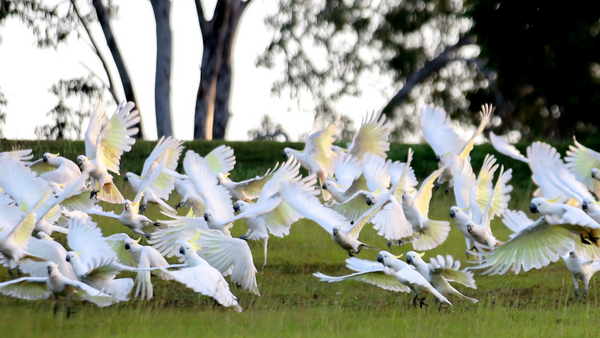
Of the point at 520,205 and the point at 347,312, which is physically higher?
the point at 520,205

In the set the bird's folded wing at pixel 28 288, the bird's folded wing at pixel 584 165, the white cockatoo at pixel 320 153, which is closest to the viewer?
the bird's folded wing at pixel 28 288

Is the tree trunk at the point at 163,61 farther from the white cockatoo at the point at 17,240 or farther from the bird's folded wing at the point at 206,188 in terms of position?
the white cockatoo at the point at 17,240

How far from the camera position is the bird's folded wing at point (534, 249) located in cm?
572

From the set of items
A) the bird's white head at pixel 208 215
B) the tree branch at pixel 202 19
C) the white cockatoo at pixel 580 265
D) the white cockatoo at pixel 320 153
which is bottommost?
the white cockatoo at pixel 580 265

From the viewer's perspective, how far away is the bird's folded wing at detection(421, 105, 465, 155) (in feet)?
27.7

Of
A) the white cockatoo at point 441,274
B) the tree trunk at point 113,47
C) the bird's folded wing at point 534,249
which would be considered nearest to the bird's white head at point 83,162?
the white cockatoo at point 441,274

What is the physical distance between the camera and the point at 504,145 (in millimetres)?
7523

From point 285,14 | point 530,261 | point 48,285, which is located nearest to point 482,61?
point 285,14

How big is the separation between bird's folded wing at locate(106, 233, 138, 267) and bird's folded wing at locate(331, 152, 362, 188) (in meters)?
2.75

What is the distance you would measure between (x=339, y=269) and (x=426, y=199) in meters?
1.30

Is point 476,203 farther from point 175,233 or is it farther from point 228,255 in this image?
point 175,233

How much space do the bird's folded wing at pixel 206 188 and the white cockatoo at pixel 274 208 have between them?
0.49 feet

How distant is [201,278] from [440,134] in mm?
4082

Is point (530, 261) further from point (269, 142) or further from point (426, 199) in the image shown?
point (269, 142)
